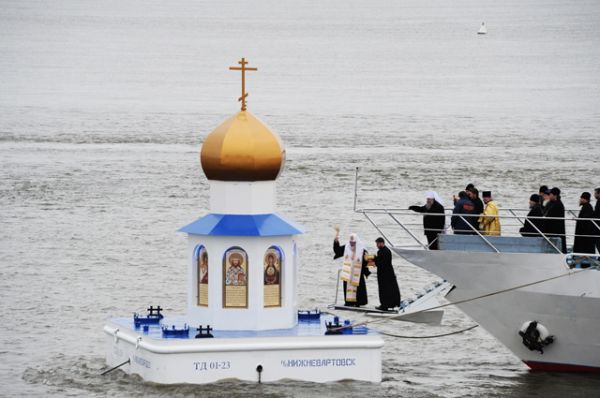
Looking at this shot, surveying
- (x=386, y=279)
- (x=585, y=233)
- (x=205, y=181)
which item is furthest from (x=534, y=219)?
(x=205, y=181)

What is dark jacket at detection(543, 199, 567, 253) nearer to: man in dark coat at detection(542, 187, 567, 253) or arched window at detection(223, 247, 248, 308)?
man in dark coat at detection(542, 187, 567, 253)

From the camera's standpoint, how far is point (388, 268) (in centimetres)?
2728

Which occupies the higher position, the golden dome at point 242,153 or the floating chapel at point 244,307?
the golden dome at point 242,153

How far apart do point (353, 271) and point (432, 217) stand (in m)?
1.67

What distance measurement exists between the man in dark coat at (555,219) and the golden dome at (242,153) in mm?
4407

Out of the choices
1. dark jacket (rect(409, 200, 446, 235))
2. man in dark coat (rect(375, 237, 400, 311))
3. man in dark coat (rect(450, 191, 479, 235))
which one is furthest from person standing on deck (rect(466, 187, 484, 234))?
man in dark coat (rect(375, 237, 400, 311))

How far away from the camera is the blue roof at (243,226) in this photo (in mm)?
26062

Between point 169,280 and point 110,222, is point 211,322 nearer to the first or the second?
point 169,280

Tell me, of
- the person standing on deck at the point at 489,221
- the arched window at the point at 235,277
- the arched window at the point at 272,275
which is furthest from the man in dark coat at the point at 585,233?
the arched window at the point at 235,277

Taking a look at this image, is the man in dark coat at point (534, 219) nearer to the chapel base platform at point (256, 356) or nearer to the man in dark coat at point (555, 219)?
the man in dark coat at point (555, 219)

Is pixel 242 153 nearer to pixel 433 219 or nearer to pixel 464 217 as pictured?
pixel 433 219

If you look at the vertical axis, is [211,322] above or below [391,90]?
below

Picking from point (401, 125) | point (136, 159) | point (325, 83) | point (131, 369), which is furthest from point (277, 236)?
point (325, 83)

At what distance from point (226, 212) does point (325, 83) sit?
113 meters
